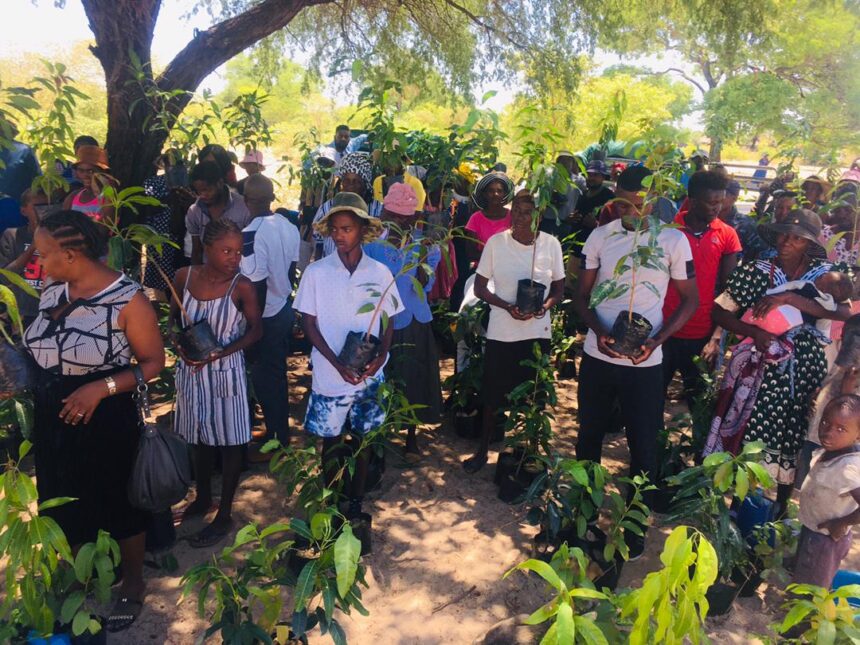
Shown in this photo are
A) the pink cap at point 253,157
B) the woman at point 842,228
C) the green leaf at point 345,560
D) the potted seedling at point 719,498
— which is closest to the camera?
the green leaf at point 345,560

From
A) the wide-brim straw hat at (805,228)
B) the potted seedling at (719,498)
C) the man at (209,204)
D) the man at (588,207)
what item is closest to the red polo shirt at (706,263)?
the wide-brim straw hat at (805,228)

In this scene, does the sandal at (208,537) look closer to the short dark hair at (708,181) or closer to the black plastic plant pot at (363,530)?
the black plastic plant pot at (363,530)

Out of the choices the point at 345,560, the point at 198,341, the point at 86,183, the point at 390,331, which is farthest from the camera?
the point at 86,183

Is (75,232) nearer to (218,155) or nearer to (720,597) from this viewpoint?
(218,155)

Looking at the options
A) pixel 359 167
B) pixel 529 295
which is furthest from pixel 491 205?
pixel 529 295

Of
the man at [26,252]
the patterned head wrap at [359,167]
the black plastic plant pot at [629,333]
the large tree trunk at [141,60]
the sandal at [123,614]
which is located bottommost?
the sandal at [123,614]

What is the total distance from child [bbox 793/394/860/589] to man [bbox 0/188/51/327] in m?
4.36

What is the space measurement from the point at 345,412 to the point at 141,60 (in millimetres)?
4506

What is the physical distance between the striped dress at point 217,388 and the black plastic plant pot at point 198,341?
112 millimetres

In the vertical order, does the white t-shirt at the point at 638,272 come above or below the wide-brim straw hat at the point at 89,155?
below

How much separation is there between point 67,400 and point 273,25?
546cm

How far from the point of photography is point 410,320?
3898 mm

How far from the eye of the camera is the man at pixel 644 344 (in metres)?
3.03

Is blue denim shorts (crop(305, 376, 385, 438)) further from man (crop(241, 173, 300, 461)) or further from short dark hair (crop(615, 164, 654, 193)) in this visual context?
short dark hair (crop(615, 164, 654, 193))
